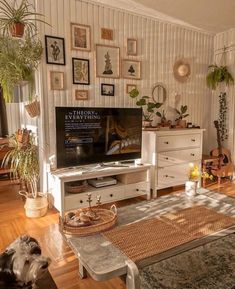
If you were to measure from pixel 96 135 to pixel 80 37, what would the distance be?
1223mm

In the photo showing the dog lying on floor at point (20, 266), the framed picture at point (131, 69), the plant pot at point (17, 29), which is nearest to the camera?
the dog lying on floor at point (20, 266)

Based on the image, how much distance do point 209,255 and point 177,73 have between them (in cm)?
295

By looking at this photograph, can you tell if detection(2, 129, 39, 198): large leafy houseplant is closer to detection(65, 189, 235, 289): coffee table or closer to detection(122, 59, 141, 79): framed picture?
detection(65, 189, 235, 289): coffee table

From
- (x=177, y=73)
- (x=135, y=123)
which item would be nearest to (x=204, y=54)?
(x=177, y=73)

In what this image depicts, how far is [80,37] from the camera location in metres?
3.00

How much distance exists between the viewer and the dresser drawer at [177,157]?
10.9ft

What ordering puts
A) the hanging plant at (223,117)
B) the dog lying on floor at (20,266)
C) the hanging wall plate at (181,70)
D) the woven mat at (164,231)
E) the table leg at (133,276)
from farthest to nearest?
the hanging plant at (223,117), the hanging wall plate at (181,70), the woven mat at (164,231), the table leg at (133,276), the dog lying on floor at (20,266)

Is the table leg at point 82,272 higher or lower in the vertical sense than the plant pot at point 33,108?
lower

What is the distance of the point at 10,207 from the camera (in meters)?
3.06

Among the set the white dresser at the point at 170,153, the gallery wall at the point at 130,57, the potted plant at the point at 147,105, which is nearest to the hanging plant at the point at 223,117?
the gallery wall at the point at 130,57

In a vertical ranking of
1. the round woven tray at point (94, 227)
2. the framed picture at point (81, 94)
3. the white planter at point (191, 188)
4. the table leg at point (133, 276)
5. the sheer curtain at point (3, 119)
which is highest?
the framed picture at point (81, 94)

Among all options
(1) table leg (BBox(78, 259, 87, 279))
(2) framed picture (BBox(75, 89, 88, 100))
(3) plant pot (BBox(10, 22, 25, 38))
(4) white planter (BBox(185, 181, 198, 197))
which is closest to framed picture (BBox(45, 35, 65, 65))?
(2) framed picture (BBox(75, 89, 88, 100))

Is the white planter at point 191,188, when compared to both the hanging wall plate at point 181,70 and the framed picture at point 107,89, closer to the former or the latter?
the framed picture at point 107,89

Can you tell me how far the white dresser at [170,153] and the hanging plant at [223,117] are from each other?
2.64 feet
